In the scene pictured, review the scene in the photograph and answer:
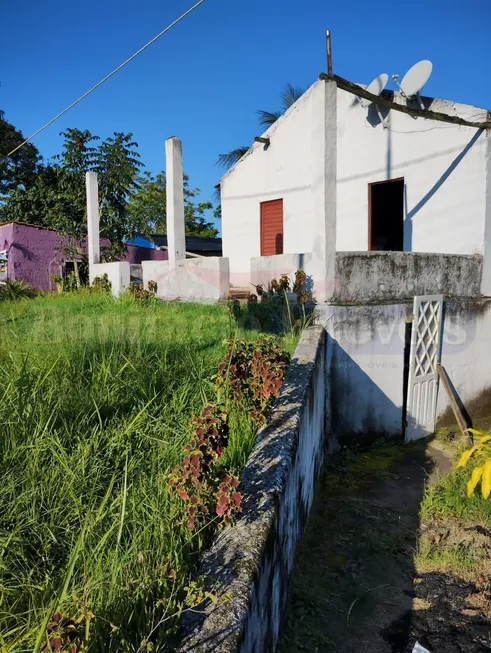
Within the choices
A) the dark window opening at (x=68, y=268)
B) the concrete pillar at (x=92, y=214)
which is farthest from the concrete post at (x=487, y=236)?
the dark window opening at (x=68, y=268)

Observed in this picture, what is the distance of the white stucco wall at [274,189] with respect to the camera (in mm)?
10141

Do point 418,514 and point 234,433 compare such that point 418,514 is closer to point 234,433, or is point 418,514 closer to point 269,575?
point 234,433

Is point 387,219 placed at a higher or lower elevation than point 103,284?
higher

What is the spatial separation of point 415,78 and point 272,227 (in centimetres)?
449

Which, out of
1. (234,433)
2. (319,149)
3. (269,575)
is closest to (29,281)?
(319,149)

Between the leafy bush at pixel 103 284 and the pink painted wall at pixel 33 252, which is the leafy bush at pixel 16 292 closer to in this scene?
the leafy bush at pixel 103 284

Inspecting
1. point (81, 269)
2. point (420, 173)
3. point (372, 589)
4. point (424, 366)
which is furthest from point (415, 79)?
point (81, 269)

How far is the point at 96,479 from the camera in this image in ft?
7.58

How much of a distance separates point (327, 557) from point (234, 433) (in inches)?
63.5

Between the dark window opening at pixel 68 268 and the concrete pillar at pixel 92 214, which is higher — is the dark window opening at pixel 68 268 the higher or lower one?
the lower one

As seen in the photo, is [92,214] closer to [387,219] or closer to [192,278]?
[192,278]

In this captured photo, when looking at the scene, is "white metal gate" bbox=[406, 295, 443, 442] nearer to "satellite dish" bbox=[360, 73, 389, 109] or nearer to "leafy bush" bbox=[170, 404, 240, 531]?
"satellite dish" bbox=[360, 73, 389, 109]

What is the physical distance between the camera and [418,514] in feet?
15.4

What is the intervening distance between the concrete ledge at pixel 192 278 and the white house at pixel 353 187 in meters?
0.59
